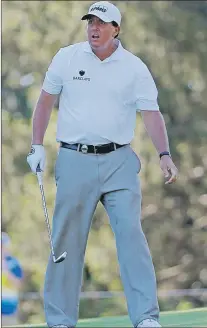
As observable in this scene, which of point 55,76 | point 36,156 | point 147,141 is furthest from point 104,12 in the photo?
point 147,141

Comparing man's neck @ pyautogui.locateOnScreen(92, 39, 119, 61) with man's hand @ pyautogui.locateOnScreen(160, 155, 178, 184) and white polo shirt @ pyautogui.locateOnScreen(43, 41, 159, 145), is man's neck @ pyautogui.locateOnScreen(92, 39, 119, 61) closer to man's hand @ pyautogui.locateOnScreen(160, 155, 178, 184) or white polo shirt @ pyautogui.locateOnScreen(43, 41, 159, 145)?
white polo shirt @ pyautogui.locateOnScreen(43, 41, 159, 145)

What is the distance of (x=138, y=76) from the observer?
4.99 m

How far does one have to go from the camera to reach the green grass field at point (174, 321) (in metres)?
6.60

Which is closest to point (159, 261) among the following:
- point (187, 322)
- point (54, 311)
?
point (187, 322)

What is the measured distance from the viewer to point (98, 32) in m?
5.03

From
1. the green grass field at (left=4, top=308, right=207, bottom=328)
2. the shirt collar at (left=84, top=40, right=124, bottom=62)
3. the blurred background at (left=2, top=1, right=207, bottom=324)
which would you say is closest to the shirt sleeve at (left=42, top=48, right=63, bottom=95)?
the shirt collar at (left=84, top=40, right=124, bottom=62)

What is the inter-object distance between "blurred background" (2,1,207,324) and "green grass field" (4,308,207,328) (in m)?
10.8

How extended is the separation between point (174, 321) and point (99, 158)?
91.3 inches

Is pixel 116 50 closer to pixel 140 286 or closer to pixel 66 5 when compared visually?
pixel 140 286

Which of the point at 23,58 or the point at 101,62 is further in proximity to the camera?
the point at 23,58

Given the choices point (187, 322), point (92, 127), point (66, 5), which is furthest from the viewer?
point (66, 5)

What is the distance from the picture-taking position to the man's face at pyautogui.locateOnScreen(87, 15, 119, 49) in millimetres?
5012

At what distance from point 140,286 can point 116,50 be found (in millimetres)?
1030

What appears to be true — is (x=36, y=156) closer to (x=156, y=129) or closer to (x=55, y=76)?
(x=55, y=76)
